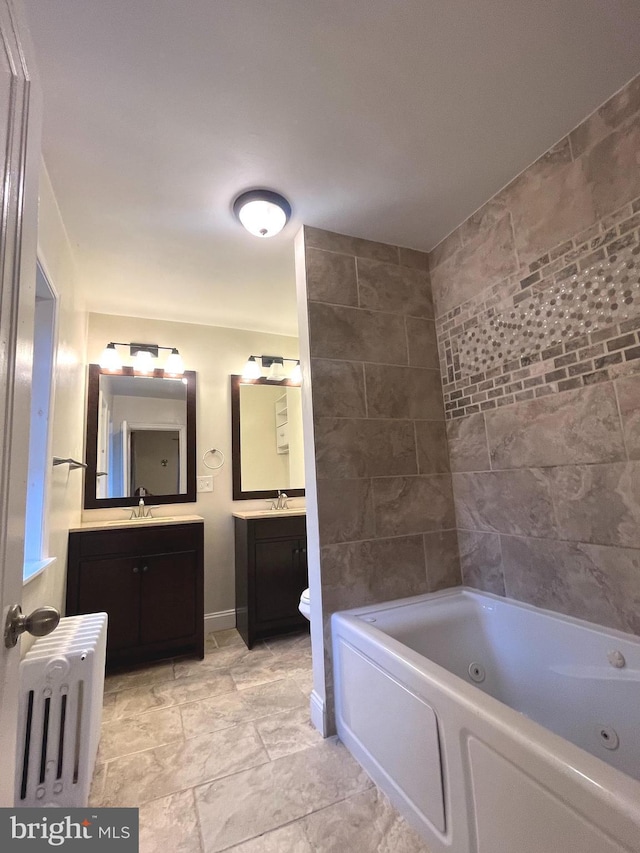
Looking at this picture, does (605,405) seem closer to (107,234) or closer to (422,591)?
(422,591)

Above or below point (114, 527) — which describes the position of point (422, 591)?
below

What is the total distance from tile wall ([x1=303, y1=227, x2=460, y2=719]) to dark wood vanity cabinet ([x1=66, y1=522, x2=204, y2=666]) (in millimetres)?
1072

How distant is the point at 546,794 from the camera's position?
78cm

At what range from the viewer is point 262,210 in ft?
5.65

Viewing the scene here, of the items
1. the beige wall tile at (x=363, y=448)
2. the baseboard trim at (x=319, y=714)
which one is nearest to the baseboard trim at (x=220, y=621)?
the baseboard trim at (x=319, y=714)

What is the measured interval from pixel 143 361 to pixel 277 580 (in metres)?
1.87

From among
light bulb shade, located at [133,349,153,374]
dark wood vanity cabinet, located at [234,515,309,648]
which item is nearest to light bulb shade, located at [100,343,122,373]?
light bulb shade, located at [133,349,153,374]

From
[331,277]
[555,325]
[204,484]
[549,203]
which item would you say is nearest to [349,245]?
[331,277]

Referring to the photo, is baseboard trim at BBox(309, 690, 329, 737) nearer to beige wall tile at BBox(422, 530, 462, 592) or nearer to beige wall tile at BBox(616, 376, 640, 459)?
beige wall tile at BBox(422, 530, 462, 592)

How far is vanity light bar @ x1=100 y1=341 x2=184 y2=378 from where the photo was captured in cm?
272

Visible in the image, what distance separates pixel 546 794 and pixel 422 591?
1080mm

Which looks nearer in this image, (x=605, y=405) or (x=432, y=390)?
(x=605, y=405)

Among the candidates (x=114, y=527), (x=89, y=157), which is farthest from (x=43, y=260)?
(x=114, y=527)

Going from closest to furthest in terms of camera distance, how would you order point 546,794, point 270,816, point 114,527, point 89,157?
1. point 546,794
2. point 270,816
3. point 89,157
4. point 114,527
